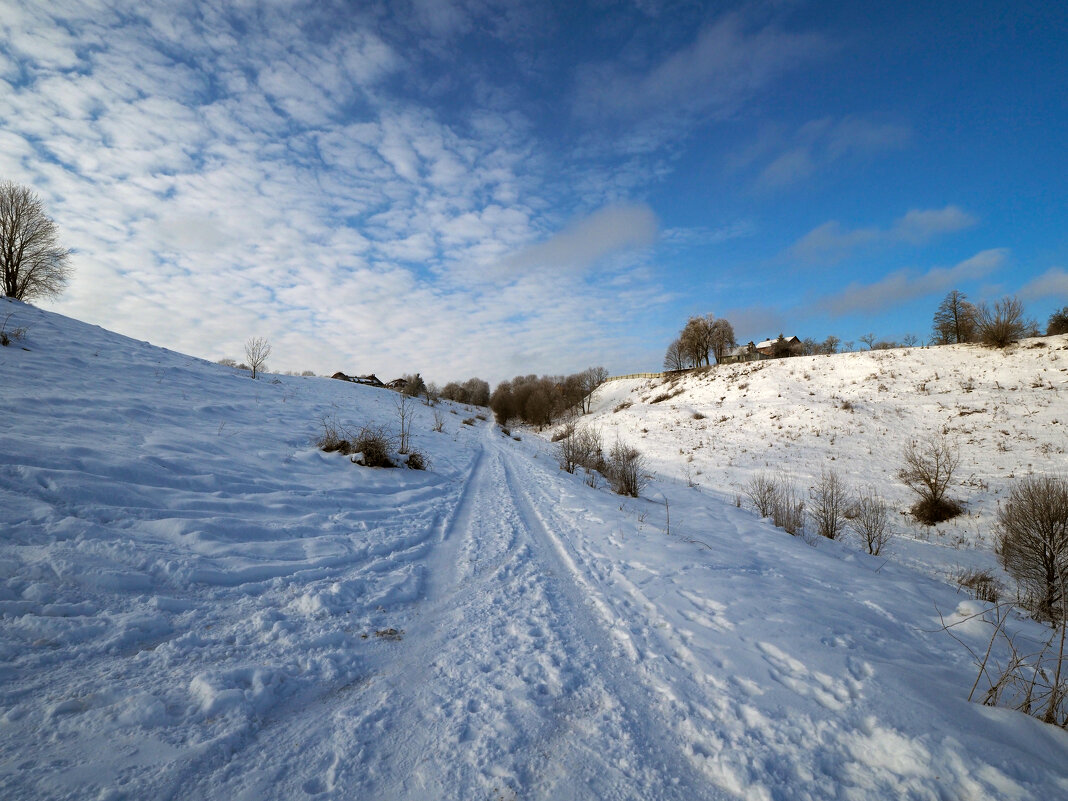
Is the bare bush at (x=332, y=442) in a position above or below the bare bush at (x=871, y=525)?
above

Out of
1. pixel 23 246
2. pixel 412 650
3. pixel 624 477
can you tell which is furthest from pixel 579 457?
pixel 23 246

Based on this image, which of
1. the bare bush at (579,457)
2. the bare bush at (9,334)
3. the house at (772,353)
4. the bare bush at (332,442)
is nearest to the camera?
the bare bush at (9,334)

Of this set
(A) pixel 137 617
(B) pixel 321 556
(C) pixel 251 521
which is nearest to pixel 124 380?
(C) pixel 251 521

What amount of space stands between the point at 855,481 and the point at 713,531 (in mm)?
12180

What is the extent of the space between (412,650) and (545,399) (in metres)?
48.8

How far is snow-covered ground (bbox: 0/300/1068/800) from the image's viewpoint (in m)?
1.98

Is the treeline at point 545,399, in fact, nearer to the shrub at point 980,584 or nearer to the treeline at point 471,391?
the treeline at point 471,391

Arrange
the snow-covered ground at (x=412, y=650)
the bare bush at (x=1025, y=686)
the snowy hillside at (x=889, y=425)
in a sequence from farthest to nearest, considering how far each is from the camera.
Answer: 1. the snowy hillside at (x=889, y=425)
2. the bare bush at (x=1025, y=686)
3. the snow-covered ground at (x=412, y=650)

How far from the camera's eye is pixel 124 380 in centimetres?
812

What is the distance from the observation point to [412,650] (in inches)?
119

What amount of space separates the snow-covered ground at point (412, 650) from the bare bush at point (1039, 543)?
68.4 inches

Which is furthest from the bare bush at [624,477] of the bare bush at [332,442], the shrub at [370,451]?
the bare bush at [332,442]

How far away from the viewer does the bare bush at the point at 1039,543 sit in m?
5.93

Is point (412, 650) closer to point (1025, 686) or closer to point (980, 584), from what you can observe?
point (1025, 686)
